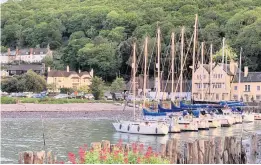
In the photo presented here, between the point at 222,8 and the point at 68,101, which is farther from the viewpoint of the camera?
the point at 222,8

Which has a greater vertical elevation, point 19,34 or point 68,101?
point 19,34

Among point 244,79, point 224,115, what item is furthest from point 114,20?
point 224,115

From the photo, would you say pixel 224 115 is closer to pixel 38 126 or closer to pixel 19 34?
pixel 38 126

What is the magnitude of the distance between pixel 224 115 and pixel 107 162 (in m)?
48.3

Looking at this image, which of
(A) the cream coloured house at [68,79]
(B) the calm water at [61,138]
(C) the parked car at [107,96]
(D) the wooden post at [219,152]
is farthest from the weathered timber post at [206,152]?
(A) the cream coloured house at [68,79]

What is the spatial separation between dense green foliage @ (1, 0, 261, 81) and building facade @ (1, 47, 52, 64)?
767 cm

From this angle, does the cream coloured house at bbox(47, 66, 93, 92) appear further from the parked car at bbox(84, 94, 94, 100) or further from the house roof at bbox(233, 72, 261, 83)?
the house roof at bbox(233, 72, 261, 83)

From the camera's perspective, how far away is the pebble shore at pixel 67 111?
7100cm

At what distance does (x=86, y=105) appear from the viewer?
277 feet

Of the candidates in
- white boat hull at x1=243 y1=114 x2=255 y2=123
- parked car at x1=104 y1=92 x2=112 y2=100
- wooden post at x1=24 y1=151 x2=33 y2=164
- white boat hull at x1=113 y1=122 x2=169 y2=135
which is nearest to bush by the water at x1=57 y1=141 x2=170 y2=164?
wooden post at x1=24 y1=151 x2=33 y2=164

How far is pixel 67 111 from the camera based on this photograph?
7781 cm

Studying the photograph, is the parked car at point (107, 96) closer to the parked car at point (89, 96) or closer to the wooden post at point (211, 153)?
the parked car at point (89, 96)

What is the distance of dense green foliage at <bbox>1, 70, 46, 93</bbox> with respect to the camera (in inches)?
4136

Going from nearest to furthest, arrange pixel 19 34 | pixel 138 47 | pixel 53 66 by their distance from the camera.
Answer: pixel 138 47
pixel 53 66
pixel 19 34
